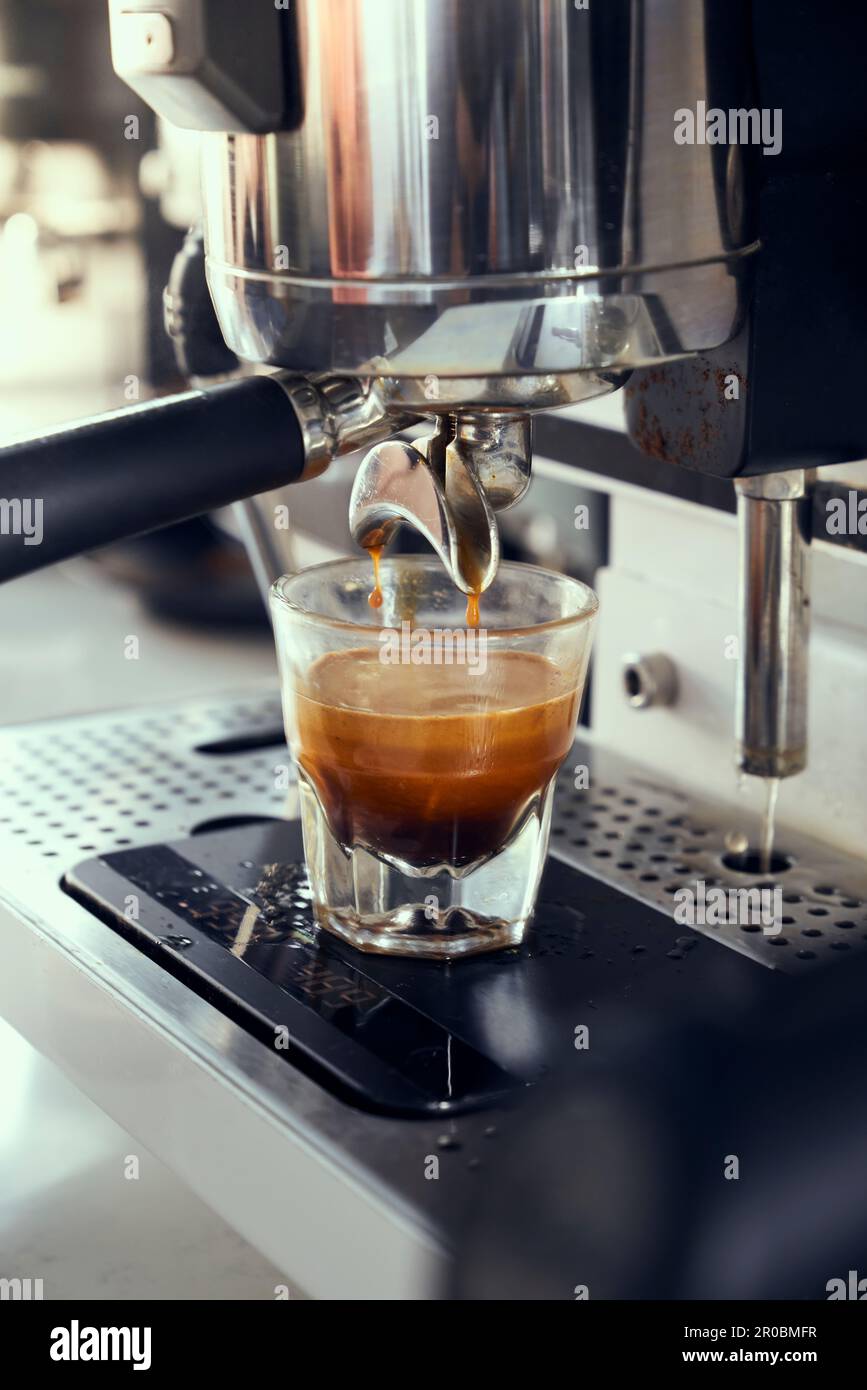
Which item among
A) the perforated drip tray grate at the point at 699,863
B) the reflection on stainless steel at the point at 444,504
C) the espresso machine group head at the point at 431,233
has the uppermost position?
the espresso machine group head at the point at 431,233

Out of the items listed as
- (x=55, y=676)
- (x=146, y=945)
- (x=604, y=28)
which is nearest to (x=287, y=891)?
(x=146, y=945)

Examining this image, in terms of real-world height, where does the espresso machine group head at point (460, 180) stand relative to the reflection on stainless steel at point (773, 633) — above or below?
above

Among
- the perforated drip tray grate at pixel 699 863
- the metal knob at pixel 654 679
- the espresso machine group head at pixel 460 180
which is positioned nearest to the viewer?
the espresso machine group head at pixel 460 180

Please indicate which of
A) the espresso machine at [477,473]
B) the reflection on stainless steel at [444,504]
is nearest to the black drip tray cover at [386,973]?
the espresso machine at [477,473]

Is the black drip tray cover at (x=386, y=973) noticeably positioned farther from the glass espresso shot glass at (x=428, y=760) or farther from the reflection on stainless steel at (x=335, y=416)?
the reflection on stainless steel at (x=335, y=416)

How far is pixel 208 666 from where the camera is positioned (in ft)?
4.33

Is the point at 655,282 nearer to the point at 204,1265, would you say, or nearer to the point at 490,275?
the point at 490,275

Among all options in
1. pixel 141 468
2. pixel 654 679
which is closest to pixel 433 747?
pixel 141 468

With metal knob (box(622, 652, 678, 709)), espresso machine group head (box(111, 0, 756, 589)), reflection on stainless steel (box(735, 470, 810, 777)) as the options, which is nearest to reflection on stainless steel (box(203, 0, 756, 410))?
espresso machine group head (box(111, 0, 756, 589))

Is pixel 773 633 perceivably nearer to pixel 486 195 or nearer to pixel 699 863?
pixel 699 863

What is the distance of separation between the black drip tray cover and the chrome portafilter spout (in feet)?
0.37

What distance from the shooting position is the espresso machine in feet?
1.23

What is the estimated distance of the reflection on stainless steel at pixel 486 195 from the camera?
0.37 m

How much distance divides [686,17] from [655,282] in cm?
6
